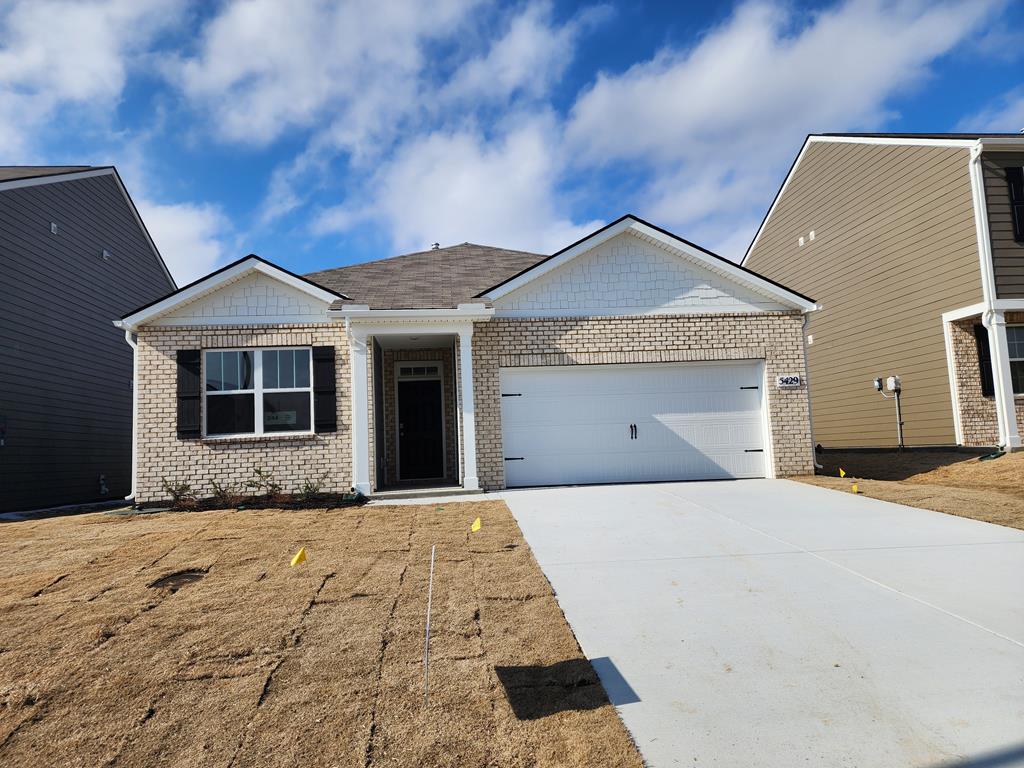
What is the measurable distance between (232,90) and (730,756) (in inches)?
415

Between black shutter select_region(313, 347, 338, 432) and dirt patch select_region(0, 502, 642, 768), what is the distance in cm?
408

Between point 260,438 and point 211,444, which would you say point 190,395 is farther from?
point 260,438

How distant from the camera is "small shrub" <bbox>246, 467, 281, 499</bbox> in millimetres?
9945

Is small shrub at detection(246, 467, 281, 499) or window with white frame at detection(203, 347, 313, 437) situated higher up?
window with white frame at detection(203, 347, 313, 437)

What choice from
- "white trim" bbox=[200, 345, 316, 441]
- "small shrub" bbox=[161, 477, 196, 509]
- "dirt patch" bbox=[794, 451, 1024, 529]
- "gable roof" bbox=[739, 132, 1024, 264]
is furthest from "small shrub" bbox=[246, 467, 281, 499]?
"gable roof" bbox=[739, 132, 1024, 264]

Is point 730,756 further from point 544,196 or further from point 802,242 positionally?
point 802,242

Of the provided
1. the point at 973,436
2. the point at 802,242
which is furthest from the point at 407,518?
the point at 802,242

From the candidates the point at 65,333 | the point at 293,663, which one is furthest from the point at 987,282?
the point at 65,333

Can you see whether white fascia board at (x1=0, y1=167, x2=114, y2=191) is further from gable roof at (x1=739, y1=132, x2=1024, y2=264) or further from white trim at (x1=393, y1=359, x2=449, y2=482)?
gable roof at (x1=739, y1=132, x2=1024, y2=264)

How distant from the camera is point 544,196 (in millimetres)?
15156

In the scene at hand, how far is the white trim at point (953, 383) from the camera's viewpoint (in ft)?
40.4

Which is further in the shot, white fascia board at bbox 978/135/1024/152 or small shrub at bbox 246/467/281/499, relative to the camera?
white fascia board at bbox 978/135/1024/152

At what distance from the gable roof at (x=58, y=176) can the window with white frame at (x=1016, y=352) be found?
19.0 meters

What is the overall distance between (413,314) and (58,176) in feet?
30.0
